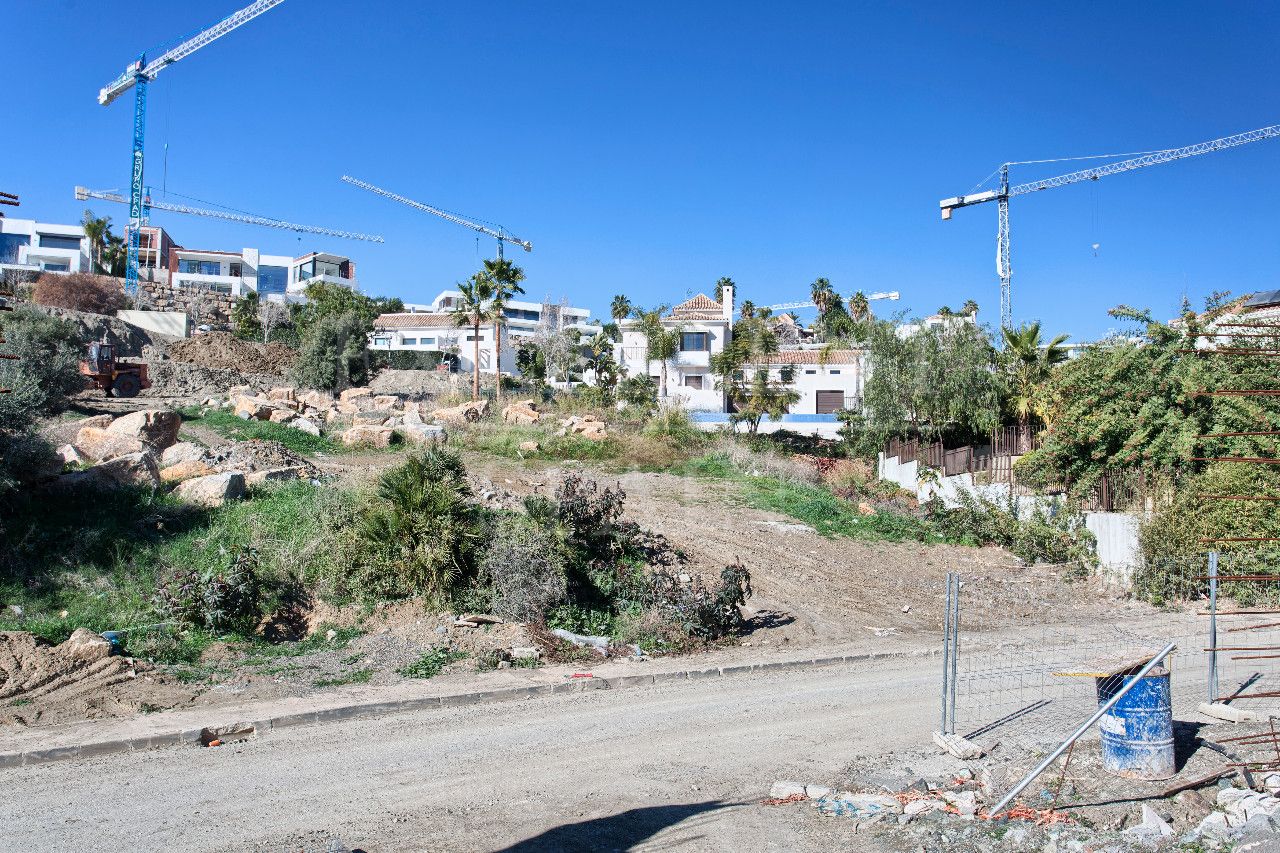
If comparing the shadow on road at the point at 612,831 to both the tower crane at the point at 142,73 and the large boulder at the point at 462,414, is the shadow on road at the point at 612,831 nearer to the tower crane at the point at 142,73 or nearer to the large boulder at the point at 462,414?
the large boulder at the point at 462,414

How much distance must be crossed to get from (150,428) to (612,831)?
17.3 meters

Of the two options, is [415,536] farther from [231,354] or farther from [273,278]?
[273,278]

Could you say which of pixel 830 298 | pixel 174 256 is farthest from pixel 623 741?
pixel 174 256

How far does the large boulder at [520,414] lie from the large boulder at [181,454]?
46.3ft

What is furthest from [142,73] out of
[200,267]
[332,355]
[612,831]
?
[612,831]

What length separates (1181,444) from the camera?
1928 centimetres

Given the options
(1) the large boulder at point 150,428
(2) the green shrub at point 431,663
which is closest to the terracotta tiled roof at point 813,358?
(1) the large boulder at point 150,428

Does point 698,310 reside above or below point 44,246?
below

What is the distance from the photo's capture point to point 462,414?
32.8 m

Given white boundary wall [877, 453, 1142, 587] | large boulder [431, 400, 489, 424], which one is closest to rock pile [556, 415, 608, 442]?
large boulder [431, 400, 489, 424]

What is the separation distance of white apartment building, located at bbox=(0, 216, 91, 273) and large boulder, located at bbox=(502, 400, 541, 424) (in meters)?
60.2

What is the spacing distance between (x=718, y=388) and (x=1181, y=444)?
29.8 meters

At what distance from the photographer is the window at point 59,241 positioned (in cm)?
7950

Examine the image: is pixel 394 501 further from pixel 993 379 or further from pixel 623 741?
pixel 993 379
